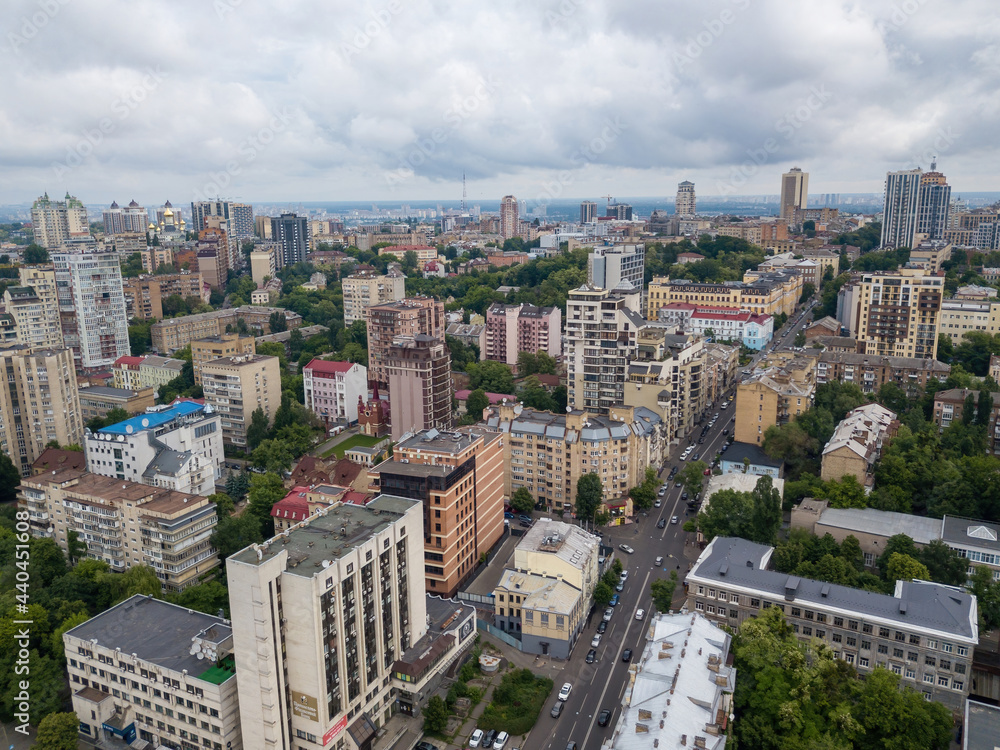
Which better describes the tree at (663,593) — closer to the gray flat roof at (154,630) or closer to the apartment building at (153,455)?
the gray flat roof at (154,630)

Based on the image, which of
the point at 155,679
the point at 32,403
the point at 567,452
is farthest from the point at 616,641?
the point at 32,403

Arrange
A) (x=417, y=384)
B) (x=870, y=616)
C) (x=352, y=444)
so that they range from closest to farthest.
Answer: (x=870, y=616)
(x=417, y=384)
(x=352, y=444)

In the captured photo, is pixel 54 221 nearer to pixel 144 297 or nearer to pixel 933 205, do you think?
pixel 144 297

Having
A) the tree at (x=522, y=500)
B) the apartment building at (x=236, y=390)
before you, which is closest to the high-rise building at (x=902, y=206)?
the tree at (x=522, y=500)

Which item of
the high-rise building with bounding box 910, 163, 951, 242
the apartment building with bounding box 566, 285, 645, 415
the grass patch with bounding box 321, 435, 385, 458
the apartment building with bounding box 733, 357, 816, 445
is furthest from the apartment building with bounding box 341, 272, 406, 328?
the high-rise building with bounding box 910, 163, 951, 242

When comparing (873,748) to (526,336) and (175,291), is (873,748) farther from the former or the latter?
(175,291)

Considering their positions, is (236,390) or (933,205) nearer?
(236,390)
